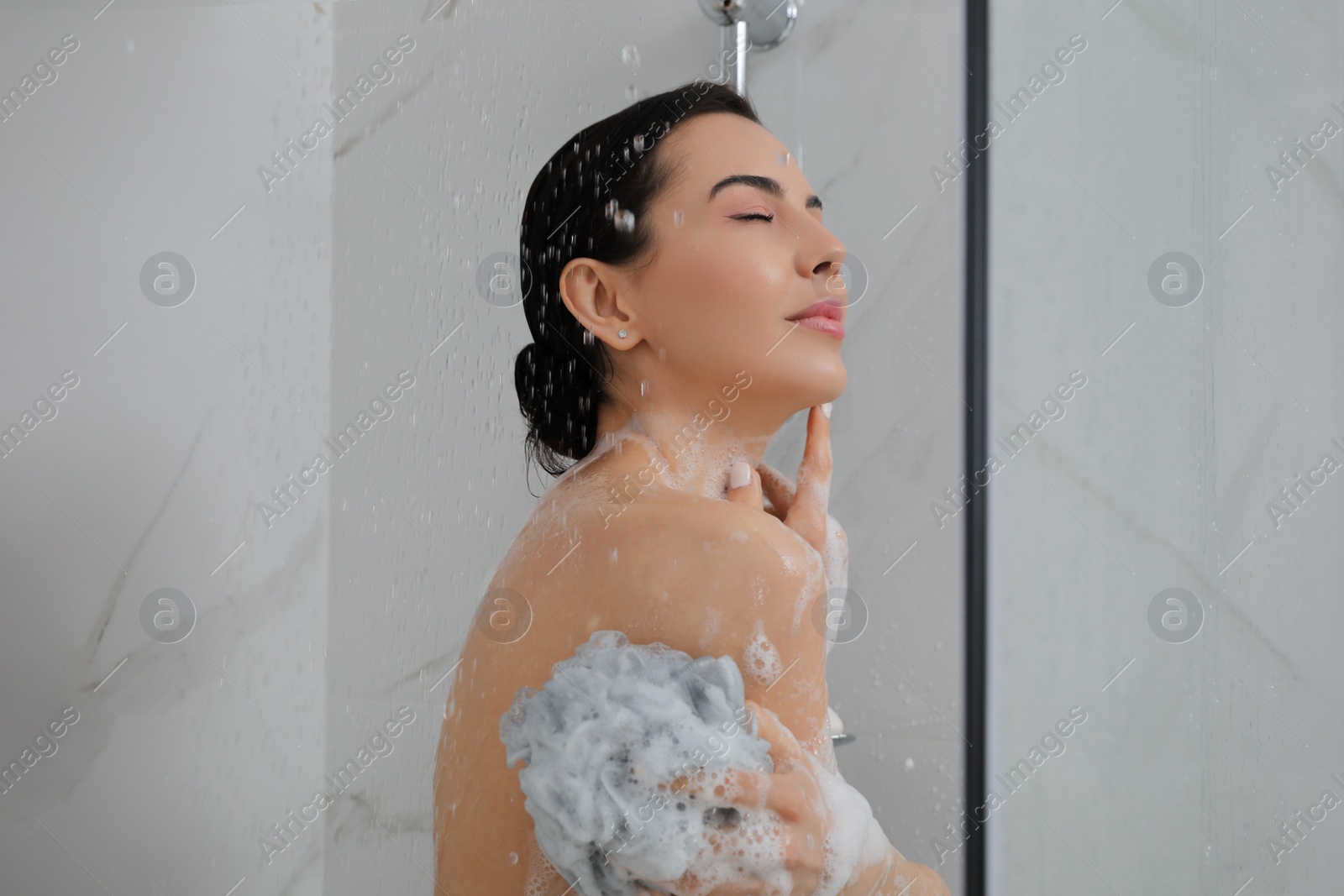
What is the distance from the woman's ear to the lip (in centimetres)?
15

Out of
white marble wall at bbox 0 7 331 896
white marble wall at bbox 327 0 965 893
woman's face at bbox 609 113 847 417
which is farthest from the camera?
white marble wall at bbox 327 0 965 893

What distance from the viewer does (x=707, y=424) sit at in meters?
0.95

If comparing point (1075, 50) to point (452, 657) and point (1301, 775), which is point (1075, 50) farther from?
point (452, 657)

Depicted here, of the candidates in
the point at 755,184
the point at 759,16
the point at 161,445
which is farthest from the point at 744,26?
the point at 161,445

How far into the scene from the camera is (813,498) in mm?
1005

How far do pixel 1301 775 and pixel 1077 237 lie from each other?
1.52ft

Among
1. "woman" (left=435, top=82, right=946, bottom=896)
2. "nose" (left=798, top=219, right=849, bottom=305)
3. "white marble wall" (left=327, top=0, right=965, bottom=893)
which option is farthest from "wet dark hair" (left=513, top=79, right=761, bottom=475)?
"white marble wall" (left=327, top=0, right=965, bottom=893)

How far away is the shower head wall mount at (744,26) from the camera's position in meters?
1.21

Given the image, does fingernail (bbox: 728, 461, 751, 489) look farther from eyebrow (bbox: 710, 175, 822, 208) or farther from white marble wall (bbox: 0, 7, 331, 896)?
white marble wall (bbox: 0, 7, 331, 896)

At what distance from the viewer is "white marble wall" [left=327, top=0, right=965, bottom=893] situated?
1222mm

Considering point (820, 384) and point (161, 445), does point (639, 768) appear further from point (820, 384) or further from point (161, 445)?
point (161, 445)

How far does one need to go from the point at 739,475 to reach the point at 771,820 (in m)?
0.33

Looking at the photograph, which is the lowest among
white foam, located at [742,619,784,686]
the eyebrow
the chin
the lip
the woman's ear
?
white foam, located at [742,619,784,686]

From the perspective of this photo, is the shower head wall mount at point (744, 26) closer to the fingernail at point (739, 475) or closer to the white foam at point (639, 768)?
the fingernail at point (739, 475)
